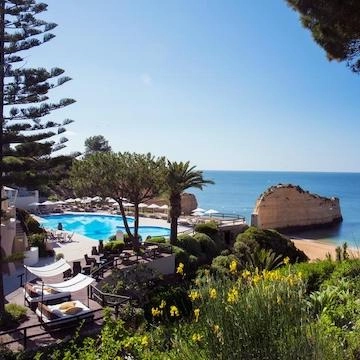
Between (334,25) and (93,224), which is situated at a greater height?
(334,25)

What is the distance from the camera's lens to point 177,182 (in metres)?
25.3

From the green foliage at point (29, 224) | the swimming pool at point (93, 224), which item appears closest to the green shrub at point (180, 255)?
the green foliage at point (29, 224)

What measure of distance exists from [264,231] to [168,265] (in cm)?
918

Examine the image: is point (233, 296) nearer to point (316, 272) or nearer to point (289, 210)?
point (316, 272)

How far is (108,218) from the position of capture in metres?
39.2

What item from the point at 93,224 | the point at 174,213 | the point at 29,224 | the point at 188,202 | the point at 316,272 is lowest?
the point at 93,224

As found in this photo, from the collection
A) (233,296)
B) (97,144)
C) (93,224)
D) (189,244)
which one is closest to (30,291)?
(189,244)

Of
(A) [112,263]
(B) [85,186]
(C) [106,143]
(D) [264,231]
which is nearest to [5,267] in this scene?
(A) [112,263]

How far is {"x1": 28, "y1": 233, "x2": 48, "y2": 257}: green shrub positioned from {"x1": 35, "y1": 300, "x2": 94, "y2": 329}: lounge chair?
34.5ft

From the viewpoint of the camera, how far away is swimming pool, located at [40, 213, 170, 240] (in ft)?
112

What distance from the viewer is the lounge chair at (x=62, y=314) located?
11.7 m

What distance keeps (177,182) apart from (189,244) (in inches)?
145

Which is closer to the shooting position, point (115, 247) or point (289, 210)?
point (115, 247)

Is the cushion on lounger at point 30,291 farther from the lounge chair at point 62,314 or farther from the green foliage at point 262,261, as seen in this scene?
the green foliage at point 262,261
